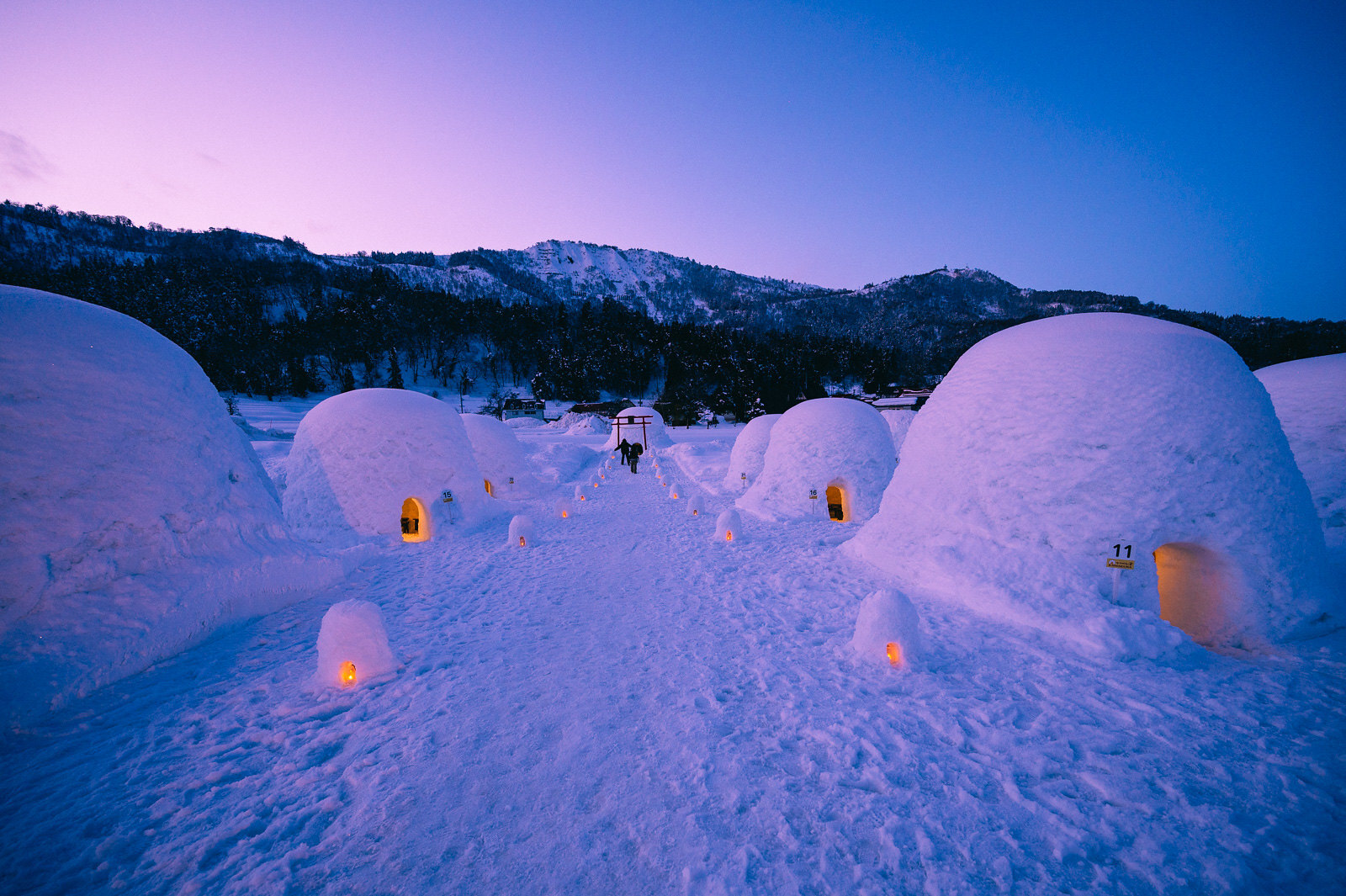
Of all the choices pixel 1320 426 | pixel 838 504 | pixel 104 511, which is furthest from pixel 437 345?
pixel 1320 426

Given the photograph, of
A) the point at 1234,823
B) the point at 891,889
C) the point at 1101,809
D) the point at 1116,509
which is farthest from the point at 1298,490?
the point at 891,889

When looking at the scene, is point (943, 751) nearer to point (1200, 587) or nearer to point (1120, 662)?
point (1120, 662)

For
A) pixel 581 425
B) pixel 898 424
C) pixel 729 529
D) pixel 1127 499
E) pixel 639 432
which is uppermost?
pixel 581 425

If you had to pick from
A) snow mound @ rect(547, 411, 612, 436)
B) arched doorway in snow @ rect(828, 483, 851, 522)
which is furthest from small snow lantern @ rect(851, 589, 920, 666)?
snow mound @ rect(547, 411, 612, 436)

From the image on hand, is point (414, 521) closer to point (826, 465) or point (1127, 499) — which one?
point (826, 465)

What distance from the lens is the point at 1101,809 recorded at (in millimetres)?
3562

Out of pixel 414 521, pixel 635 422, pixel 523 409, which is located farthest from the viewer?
pixel 523 409

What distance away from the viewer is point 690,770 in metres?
4.04

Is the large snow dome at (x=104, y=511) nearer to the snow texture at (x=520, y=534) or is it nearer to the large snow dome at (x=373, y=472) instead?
the large snow dome at (x=373, y=472)

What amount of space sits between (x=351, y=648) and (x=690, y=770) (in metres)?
4.20

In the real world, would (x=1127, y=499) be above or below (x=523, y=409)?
below

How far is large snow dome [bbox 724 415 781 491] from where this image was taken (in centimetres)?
1816

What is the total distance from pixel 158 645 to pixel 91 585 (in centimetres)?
97

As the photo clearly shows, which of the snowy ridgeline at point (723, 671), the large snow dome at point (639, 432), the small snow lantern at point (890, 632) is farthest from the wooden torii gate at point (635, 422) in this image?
the small snow lantern at point (890, 632)
